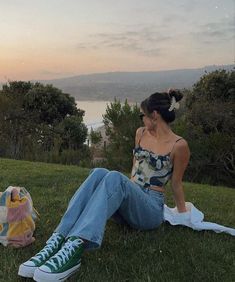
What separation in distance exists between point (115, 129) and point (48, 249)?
918 cm

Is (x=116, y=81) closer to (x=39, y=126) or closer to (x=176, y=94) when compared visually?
(x=39, y=126)

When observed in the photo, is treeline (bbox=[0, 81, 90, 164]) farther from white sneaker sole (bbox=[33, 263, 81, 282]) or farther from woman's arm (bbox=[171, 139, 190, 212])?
white sneaker sole (bbox=[33, 263, 81, 282])

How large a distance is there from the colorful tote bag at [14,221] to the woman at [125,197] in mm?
389

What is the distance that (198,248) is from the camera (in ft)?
11.2

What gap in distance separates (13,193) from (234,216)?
7.71 ft

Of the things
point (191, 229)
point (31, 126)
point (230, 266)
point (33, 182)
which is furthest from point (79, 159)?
point (230, 266)

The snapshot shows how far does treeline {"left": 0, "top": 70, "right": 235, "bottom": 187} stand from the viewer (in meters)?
11.4

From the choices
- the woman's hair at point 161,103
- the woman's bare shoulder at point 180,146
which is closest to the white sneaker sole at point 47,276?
the woman's bare shoulder at point 180,146

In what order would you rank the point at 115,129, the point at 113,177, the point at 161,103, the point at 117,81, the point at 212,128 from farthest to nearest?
the point at 117,81, the point at 212,128, the point at 115,129, the point at 161,103, the point at 113,177

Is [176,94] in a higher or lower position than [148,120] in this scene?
higher

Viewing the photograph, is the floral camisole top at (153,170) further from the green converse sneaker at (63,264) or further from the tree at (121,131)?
the tree at (121,131)

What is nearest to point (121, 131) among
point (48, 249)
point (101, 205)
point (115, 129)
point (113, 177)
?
point (115, 129)

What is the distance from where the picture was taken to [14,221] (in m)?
3.32

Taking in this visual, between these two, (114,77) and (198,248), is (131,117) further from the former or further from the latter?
(114,77)
